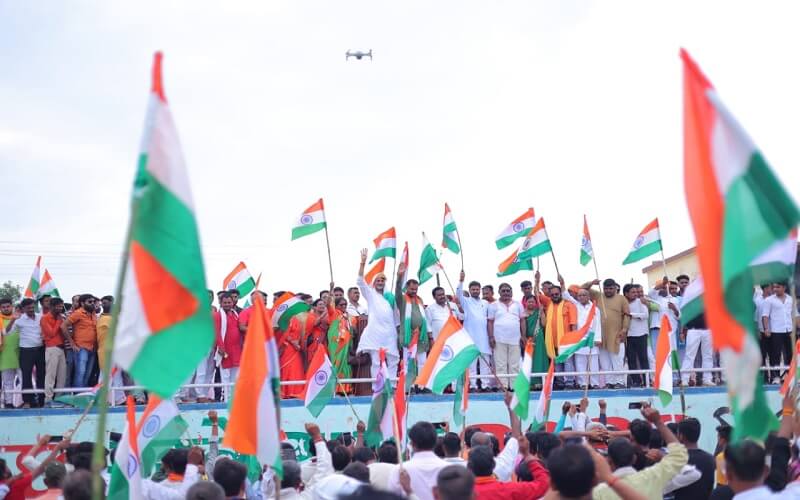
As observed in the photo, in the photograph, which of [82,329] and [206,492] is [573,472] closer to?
[206,492]

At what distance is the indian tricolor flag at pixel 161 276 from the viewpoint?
15.0 ft

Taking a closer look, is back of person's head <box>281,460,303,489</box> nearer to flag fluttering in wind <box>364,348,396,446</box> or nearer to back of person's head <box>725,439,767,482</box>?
back of person's head <box>725,439,767,482</box>

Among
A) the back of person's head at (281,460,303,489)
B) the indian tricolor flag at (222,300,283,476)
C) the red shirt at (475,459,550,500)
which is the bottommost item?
the red shirt at (475,459,550,500)

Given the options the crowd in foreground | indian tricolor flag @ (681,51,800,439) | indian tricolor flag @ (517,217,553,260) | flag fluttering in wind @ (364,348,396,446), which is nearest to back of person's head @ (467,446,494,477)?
the crowd in foreground

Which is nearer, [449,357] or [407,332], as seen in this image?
[449,357]

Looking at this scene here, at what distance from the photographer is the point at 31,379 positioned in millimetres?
14336

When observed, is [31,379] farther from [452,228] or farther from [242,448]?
[242,448]

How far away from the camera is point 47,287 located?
15312mm

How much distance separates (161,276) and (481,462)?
2403mm

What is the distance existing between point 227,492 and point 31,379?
389 inches

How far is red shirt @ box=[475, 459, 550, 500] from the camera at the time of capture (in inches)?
232

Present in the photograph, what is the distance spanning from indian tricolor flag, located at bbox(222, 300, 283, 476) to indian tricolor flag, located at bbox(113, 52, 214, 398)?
864 millimetres

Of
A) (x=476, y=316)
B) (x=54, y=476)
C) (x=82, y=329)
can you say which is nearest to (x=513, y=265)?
(x=476, y=316)

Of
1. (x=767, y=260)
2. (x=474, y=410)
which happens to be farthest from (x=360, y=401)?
(x=767, y=260)
